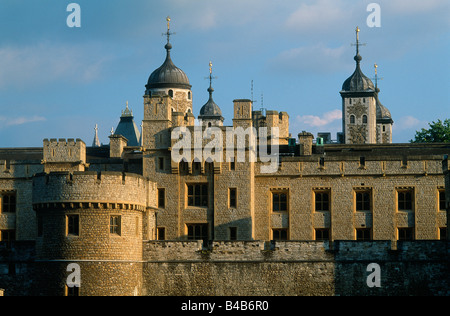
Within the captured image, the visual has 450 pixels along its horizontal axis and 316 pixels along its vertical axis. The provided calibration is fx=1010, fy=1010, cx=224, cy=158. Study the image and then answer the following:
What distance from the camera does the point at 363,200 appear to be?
68438 mm

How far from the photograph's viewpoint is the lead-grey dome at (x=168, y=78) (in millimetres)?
92375

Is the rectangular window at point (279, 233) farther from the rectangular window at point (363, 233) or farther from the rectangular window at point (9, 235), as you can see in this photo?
the rectangular window at point (9, 235)

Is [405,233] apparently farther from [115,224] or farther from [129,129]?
[129,129]

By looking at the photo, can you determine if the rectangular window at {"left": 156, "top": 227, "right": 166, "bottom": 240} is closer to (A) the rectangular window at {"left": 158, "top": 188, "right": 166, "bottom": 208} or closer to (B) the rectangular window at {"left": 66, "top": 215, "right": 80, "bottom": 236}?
(A) the rectangular window at {"left": 158, "top": 188, "right": 166, "bottom": 208}

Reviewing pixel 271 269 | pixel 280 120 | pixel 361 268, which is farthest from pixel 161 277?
pixel 280 120

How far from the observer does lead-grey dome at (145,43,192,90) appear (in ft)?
303

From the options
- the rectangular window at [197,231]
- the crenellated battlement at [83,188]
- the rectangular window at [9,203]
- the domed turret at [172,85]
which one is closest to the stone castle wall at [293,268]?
the crenellated battlement at [83,188]

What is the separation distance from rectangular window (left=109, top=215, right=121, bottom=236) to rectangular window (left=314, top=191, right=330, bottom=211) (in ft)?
56.2

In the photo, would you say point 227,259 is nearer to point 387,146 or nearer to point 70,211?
point 70,211

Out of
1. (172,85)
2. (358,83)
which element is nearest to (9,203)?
(172,85)

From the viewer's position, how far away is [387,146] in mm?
75625

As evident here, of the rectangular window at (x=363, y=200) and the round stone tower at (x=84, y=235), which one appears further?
the rectangular window at (x=363, y=200)

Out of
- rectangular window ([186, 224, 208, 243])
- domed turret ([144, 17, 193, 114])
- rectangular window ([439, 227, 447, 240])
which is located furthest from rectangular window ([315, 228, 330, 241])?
domed turret ([144, 17, 193, 114])

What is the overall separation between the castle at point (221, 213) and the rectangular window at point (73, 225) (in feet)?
0.26
